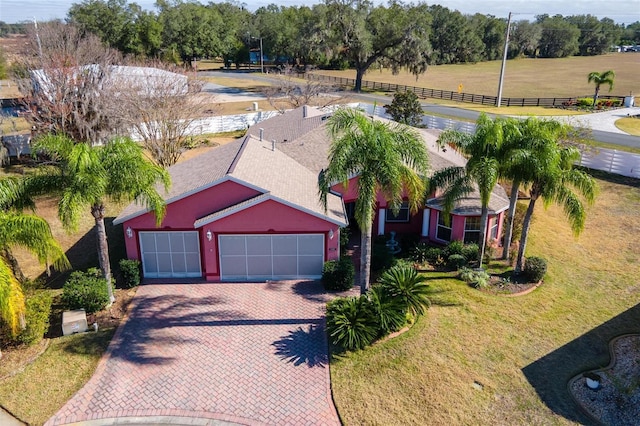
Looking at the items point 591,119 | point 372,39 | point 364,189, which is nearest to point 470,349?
point 364,189

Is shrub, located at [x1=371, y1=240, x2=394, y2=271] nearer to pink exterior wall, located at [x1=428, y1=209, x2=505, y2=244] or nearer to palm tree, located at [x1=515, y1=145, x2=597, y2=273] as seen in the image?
pink exterior wall, located at [x1=428, y1=209, x2=505, y2=244]

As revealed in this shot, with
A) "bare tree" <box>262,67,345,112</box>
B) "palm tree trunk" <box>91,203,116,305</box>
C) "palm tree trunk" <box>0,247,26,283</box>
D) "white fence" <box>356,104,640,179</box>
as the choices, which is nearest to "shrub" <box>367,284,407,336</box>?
"palm tree trunk" <box>91,203,116,305</box>

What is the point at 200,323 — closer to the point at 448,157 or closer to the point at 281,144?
the point at 281,144

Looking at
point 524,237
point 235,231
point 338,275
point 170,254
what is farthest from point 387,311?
point 170,254

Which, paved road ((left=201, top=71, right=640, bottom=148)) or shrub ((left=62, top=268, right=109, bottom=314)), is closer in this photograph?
shrub ((left=62, top=268, right=109, bottom=314))

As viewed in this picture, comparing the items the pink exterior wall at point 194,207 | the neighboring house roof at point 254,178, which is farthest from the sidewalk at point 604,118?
the pink exterior wall at point 194,207

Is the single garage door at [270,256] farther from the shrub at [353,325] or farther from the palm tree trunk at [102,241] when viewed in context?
the palm tree trunk at [102,241]
